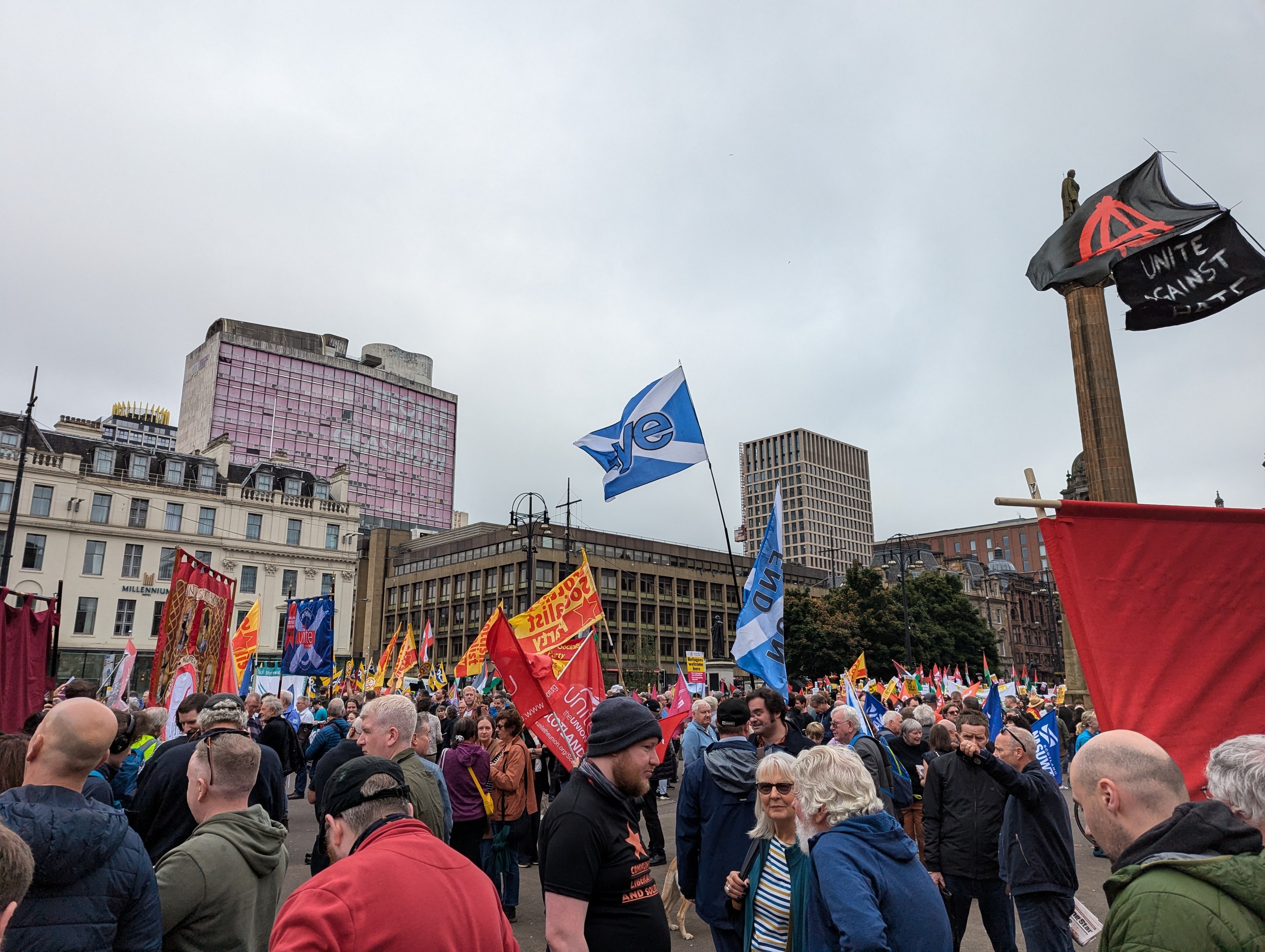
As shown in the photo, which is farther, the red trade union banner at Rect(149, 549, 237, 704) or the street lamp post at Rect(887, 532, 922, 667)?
the street lamp post at Rect(887, 532, 922, 667)

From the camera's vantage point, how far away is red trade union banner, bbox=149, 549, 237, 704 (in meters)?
11.0

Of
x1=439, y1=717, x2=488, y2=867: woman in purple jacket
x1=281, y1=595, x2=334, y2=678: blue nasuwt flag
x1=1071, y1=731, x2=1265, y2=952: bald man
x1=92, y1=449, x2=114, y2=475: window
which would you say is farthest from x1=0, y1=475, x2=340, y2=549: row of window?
x1=1071, y1=731, x2=1265, y2=952: bald man

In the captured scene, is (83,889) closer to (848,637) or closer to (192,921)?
(192,921)

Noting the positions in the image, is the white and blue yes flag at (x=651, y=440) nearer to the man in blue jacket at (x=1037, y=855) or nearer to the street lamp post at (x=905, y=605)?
the man in blue jacket at (x=1037, y=855)

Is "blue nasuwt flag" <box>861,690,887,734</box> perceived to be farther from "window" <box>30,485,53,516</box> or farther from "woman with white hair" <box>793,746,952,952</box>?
"window" <box>30,485,53,516</box>

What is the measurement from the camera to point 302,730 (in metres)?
17.6

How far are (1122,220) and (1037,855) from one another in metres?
7.97

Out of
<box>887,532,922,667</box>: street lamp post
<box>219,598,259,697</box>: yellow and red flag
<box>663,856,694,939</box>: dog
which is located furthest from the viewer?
<box>887,532,922,667</box>: street lamp post

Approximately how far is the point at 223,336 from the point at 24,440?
68.2 m

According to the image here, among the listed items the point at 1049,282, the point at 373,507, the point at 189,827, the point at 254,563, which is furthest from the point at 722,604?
the point at 189,827

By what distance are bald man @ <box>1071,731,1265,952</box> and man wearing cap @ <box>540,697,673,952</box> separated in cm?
150

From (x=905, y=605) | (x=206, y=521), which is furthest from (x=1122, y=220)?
(x=206, y=521)

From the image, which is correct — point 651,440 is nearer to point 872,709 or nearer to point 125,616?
point 872,709

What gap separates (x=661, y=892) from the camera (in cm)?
880
